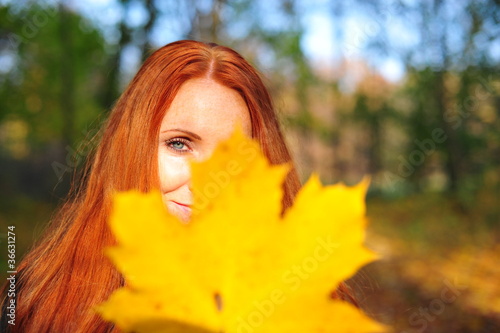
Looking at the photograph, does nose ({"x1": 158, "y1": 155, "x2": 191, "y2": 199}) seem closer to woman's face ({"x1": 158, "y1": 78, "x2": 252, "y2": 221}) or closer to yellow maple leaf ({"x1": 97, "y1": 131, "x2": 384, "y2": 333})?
woman's face ({"x1": 158, "y1": 78, "x2": 252, "y2": 221})

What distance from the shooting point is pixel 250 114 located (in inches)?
42.9

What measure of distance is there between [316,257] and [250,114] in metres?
0.79

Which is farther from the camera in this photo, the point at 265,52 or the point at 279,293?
the point at 265,52

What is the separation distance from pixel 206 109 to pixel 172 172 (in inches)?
5.9

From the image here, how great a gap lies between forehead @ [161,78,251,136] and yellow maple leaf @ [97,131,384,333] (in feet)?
1.72

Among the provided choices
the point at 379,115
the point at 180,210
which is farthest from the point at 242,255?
the point at 379,115

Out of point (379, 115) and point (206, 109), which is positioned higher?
point (379, 115)

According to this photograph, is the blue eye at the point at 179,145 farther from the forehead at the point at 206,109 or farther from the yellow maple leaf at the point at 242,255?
the yellow maple leaf at the point at 242,255

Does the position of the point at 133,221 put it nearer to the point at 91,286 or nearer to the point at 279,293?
the point at 279,293

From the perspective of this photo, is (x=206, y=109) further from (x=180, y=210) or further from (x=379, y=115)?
(x=379, y=115)

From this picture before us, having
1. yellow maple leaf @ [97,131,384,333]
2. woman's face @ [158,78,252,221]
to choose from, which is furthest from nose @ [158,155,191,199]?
yellow maple leaf @ [97,131,384,333]

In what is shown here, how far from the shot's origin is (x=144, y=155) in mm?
956

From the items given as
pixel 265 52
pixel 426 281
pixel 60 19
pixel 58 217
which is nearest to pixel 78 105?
pixel 60 19

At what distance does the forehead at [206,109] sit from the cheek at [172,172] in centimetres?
7
